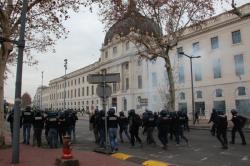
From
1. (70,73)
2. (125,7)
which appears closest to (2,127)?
(125,7)

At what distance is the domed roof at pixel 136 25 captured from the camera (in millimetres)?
26828

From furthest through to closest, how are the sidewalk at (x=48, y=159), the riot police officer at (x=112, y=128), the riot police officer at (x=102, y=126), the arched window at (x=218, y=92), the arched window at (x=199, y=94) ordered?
the arched window at (x=199, y=94), the arched window at (x=218, y=92), the riot police officer at (x=102, y=126), the riot police officer at (x=112, y=128), the sidewalk at (x=48, y=159)

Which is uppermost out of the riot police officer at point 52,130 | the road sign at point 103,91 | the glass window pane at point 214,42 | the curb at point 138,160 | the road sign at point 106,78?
the glass window pane at point 214,42

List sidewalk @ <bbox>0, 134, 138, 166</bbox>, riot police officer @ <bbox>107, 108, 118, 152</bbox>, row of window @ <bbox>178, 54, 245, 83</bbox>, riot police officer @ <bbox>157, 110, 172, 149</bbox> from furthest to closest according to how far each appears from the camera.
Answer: row of window @ <bbox>178, 54, 245, 83</bbox> → riot police officer @ <bbox>157, 110, 172, 149</bbox> → riot police officer @ <bbox>107, 108, 118, 152</bbox> → sidewalk @ <bbox>0, 134, 138, 166</bbox>

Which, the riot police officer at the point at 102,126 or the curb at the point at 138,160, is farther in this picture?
the riot police officer at the point at 102,126

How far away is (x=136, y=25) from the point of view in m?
27.8

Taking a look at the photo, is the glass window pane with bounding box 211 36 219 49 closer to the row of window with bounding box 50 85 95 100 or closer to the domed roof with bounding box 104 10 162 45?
the domed roof with bounding box 104 10 162 45

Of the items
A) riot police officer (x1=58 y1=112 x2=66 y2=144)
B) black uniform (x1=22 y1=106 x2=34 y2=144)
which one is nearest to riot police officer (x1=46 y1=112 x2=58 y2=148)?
riot police officer (x1=58 y1=112 x2=66 y2=144)

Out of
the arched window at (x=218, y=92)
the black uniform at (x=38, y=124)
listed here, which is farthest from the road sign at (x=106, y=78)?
the arched window at (x=218, y=92)

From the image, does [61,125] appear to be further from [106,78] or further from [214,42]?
[214,42]

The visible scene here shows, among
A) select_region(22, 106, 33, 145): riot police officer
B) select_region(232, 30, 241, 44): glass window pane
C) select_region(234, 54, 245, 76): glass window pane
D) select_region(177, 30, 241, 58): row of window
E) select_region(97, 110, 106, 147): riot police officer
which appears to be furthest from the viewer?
select_region(177, 30, 241, 58): row of window

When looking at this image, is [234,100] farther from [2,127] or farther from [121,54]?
[121,54]

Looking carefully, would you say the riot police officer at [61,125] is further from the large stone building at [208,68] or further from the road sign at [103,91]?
the large stone building at [208,68]

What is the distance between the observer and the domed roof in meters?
26.8
